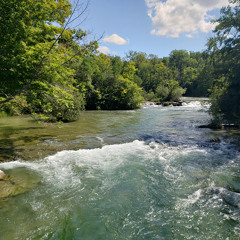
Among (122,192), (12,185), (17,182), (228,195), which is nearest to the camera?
(228,195)

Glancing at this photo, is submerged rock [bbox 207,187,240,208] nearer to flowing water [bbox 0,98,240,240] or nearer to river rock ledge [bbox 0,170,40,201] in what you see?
flowing water [bbox 0,98,240,240]

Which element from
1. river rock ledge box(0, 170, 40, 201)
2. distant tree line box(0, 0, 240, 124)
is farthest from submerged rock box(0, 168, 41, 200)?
distant tree line box(0, 0, 240, 124)

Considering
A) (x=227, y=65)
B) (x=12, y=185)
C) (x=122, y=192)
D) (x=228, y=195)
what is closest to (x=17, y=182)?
(x=12, y=185)

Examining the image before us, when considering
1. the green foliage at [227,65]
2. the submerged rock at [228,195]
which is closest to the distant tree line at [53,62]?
the green foliage at [227,65]

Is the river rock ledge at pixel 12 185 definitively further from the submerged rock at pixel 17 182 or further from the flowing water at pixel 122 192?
the flowing water at pixel 122 192

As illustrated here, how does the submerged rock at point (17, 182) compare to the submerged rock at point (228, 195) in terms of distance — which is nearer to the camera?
the submerged rock at point (228, 195)

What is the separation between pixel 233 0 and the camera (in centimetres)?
1350

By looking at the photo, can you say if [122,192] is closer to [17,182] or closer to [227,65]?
[17,182]

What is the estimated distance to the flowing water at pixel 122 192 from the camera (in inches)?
170

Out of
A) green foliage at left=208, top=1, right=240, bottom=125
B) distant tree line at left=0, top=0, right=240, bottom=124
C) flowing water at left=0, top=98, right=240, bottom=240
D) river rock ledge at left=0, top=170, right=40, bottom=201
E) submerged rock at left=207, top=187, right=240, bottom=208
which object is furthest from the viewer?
green foliage at left=208, top=1, right=240, bottom=125

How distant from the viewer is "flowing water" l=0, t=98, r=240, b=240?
4328mm

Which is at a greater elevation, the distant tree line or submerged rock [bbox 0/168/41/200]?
the distant tree line

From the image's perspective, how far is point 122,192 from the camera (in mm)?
5895

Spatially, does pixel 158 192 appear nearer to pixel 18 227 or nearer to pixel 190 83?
pixel 18 227
